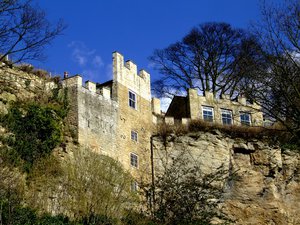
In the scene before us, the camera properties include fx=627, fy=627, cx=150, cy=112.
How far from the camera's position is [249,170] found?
3309cm

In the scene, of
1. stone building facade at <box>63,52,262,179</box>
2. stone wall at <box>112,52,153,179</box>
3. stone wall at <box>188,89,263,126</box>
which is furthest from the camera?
stone wall at <box>188,89,263,126</box>

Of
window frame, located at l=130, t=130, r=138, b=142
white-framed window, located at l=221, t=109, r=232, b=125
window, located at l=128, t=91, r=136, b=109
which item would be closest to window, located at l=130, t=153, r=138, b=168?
window frame, located at l=130, t=130, r=138, b=142

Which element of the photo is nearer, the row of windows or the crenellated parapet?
the crenellated parapet

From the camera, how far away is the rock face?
1253 inches

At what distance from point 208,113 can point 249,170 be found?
416 cm

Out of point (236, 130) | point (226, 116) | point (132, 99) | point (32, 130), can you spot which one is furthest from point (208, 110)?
point (32, 130)

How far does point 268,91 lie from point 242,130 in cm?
1660

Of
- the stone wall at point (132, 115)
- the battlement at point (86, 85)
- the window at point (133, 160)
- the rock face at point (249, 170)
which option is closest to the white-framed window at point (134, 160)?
the window at point (133, 160)

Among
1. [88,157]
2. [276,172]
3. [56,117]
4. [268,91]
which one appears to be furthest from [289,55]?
[276,172]

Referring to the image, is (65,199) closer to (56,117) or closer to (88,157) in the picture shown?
(88,157)

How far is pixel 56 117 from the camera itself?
27.1m

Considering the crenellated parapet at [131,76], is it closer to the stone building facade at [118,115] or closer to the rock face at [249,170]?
the stone building facade at [118,115]

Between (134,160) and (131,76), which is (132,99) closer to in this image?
(131,76)

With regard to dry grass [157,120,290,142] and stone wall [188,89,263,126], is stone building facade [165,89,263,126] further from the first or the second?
dry grass [157,120,290,142]
